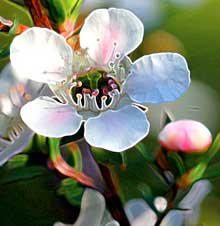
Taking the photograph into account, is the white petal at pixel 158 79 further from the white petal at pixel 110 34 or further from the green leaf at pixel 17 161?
the green leaf at pixel 17 161

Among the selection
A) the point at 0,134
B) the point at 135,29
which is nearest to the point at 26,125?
the point at 0,134

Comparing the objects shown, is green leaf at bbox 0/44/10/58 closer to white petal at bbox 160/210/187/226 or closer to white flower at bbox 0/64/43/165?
white flower at bbox 0/64/43/165

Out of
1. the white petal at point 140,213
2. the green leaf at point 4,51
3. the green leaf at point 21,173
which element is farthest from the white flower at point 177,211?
the green leaf at point 4,51

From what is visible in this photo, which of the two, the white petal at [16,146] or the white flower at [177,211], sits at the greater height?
the white petal at [16,146]

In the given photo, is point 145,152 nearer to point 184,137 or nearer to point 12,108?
point 184,137

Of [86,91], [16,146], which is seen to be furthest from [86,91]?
[16,146]

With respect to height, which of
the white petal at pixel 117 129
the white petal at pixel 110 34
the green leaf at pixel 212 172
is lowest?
the green leaf at pixel 212 172

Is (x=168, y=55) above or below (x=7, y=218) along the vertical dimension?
above

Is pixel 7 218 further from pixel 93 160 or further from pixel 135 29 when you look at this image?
pixel 135 29
